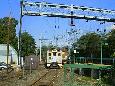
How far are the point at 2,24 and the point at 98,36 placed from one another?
53445 millimetres

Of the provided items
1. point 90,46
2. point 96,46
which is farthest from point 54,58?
point 96,46

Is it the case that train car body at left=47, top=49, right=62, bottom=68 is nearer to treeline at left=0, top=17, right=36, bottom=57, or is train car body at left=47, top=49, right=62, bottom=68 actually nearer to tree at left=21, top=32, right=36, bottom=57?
treeline at left=0, top=17, right=36, bottom=57

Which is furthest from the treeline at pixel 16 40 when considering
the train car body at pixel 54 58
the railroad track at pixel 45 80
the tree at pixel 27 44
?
the railroad track at pixel 45 80

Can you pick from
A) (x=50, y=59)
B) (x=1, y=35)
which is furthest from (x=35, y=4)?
(x=1, y=35)

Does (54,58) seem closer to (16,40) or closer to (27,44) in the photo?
(16,40)

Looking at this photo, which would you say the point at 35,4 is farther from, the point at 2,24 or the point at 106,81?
the point at 2,24

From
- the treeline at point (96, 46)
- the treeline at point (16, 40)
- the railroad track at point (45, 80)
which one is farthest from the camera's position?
→ the treeline at point (16, 40)

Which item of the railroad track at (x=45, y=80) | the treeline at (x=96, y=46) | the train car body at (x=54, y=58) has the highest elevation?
the treeline at (x=96, y=46)

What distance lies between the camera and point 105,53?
177ft

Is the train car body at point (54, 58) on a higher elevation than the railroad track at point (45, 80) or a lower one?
higher

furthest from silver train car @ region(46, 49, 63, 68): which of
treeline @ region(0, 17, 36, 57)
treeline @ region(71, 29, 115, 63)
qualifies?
treeline @ region(0, 17, 36, 57)

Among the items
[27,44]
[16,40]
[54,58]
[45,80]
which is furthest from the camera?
[27,44]

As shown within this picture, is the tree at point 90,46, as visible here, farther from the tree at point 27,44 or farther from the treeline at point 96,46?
the tree at point 27,44

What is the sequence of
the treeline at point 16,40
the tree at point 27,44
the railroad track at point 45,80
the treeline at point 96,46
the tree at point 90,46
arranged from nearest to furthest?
the railroad track at point 45,80, the treeline at point 96,46, the tree at point 90,46, the treeline at point 16,40, the tree at point 27,44
